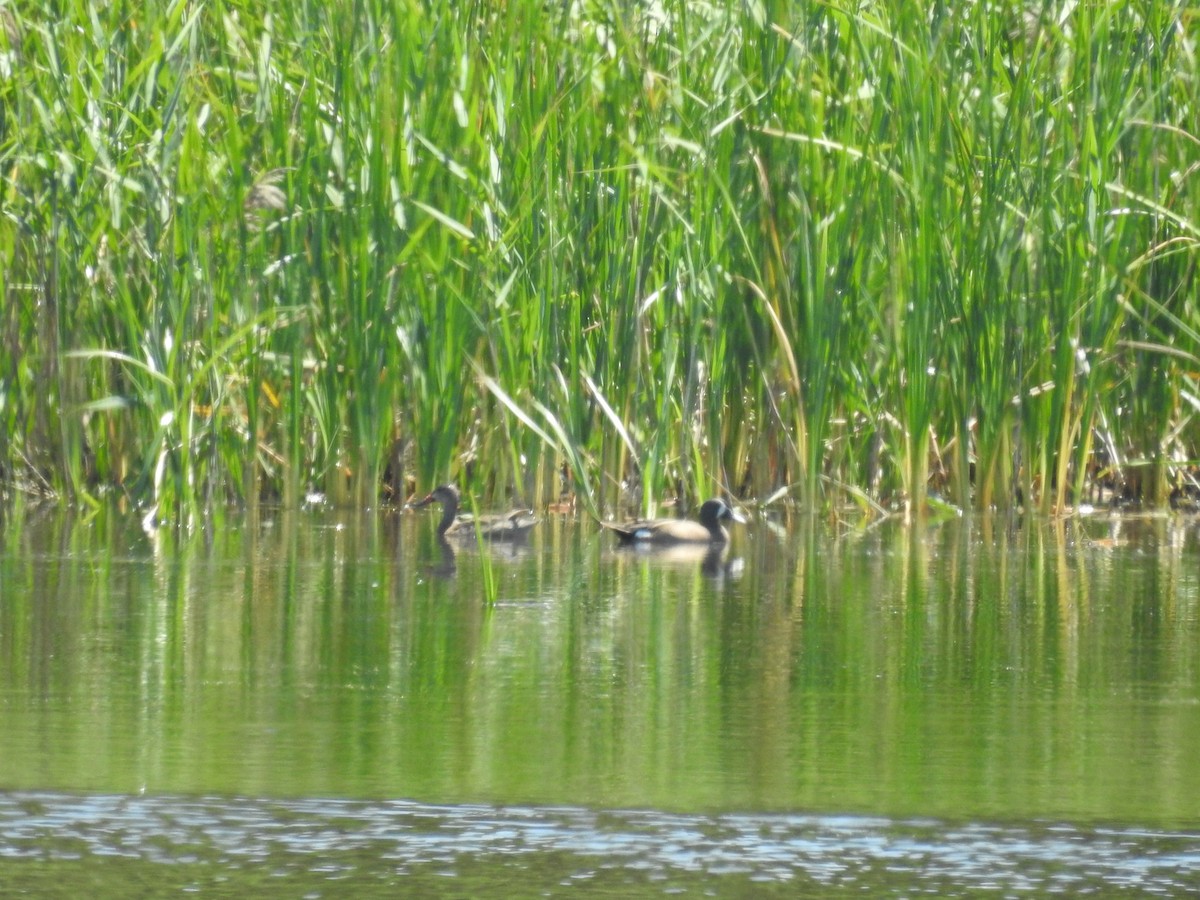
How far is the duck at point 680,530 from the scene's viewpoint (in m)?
7.11

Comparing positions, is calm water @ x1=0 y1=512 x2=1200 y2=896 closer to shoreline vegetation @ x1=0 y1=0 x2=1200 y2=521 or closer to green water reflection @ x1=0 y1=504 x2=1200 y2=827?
green water reflection @ x1=0 y1=504 x2=1200 y2=827

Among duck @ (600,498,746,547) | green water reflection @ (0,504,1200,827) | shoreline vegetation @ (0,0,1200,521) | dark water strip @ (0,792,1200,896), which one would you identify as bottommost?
dark water strip @ (0,792,1200,896)

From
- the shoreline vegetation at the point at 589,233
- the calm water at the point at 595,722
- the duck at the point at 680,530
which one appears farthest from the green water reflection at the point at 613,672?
the shoreline vegetation at the point at 589,233

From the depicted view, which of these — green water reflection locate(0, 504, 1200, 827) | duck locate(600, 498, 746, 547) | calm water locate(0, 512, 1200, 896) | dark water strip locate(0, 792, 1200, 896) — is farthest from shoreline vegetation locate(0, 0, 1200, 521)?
dark water strip locate(0, 792, 1200, 896)

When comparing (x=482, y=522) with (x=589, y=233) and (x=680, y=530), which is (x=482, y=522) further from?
(x=589, y=233)

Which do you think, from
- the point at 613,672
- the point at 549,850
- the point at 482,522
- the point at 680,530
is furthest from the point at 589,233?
the point at 549,850

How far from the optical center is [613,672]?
4555 mm

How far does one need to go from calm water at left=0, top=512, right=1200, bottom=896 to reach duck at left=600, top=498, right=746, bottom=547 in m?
0.37

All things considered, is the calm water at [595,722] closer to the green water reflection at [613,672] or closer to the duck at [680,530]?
the green water reflection at [613,672]

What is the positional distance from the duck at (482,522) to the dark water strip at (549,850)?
399 centimetres

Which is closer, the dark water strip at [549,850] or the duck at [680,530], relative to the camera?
the dark water strip at [549,850]

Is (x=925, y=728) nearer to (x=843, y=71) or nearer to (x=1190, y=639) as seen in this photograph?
(x=1190, y=639)

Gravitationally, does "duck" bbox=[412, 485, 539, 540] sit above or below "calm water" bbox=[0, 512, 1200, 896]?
above

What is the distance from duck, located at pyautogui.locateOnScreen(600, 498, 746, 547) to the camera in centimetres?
711
